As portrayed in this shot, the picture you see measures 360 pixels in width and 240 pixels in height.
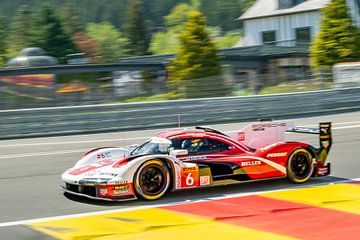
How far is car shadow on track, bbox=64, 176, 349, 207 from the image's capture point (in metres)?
9.92

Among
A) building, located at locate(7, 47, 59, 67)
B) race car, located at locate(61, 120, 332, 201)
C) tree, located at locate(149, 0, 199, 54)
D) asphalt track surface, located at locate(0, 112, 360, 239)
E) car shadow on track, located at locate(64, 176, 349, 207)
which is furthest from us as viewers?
tree, located at locate(149, 0, 199, 54)

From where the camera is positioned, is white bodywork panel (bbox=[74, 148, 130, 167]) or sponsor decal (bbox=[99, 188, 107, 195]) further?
white bodywork panel (bbox=[74, 148, 130, 167])

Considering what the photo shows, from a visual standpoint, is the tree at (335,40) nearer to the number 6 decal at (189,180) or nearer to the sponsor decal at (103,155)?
the sponsor decal at (103,155)

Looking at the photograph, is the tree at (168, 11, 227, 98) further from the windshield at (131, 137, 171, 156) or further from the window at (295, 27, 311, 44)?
the windshield at (131, 137, 171, 156)

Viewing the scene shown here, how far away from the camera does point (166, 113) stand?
20.9m

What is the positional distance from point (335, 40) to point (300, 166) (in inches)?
970

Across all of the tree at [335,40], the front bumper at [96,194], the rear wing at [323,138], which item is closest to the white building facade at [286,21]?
the tree at [335,40]

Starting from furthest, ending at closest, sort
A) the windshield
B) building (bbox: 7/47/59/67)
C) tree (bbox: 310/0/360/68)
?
building (bbox: 7/47/59/67), tree (bbox: 310/0/360/68), the windshield

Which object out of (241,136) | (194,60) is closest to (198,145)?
(241,136)

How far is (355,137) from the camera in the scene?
17.0 meters

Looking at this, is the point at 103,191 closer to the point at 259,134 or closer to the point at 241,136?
the point at 241,136

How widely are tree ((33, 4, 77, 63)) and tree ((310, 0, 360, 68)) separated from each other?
2029 inches

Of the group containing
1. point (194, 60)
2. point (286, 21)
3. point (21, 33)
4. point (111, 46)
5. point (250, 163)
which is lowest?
point (250, 163)

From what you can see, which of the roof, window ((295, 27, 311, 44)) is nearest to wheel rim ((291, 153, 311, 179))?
the roof
